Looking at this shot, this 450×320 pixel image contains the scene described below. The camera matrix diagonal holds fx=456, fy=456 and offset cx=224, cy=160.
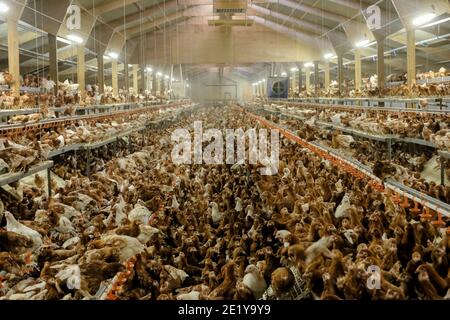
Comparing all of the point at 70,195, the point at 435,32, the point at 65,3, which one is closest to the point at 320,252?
the point at 70,195

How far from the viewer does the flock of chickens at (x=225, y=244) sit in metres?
2.62

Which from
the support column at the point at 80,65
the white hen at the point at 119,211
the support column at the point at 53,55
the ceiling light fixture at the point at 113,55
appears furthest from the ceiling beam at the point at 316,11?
the white hen at the point at 119,211

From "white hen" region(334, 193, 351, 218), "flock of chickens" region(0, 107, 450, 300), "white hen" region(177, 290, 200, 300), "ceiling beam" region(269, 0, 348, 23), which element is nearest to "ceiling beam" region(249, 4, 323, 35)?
"ceiling beam" region(269, 0, 348, 23)

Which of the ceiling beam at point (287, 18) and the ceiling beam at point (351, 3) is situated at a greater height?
the ceiling beam at point (287, 18)

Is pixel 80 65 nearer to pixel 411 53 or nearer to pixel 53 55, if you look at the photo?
pixel 53 55

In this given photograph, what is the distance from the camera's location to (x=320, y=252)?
2.81m

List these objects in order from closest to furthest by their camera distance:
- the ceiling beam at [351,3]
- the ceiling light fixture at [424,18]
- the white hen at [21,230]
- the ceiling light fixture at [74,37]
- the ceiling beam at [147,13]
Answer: the white hen at [21,230]
the ceiling light fixture at [424,18]
the ceiling light fixture at [74,37]
the ceiling beam at [351,3]
the ceiling beam at [147,13]

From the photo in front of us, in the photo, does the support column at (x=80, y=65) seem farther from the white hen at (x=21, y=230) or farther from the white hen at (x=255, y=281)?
the white hen at (x=255, y=281)

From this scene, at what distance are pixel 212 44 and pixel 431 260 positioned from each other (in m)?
19.8

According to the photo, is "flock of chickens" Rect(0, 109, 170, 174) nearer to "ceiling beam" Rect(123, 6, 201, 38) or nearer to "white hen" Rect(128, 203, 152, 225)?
"white hen" Rect(128, 203, 152, 225)

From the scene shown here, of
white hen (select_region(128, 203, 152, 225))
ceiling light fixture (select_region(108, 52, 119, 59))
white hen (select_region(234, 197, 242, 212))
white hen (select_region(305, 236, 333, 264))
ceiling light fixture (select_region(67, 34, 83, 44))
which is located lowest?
white hen (select_region(234, 197, 242, 212))

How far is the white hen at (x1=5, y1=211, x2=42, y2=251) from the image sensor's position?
352 cm

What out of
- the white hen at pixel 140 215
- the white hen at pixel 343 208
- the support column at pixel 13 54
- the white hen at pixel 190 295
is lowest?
the white hen at pixel 190 295

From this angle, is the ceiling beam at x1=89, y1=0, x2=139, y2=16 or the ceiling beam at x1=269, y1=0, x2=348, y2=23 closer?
the ceiling beam at x1=89, y1=0, x2=139, y2=16
